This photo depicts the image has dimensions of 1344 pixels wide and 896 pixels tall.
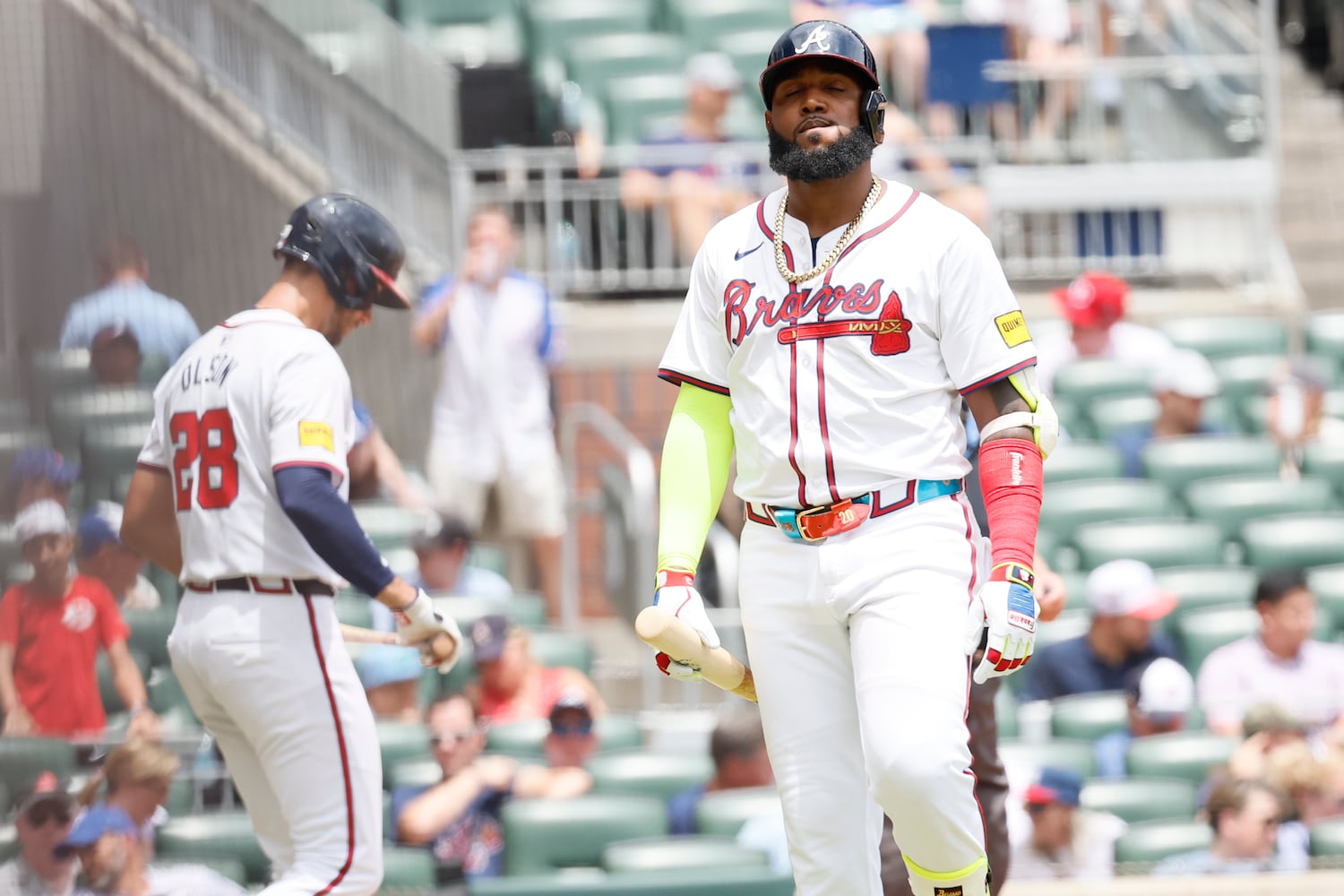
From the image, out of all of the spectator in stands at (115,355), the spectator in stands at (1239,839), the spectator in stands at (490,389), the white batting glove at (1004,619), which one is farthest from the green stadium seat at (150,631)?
the spectator in stands at (1239,839)

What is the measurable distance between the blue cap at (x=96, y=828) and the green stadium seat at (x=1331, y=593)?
414 centimetres

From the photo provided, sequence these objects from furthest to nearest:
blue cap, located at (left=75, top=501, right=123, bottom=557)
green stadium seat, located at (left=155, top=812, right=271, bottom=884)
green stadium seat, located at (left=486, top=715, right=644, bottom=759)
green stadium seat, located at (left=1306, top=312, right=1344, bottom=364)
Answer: green stadium seat, located at (left=1306, top=312, right=1344, bottom=364) < green stadium seat, located at (left=486, top=715, right=644, bottom=759) < green stadium seat, located at (left=155, top=812, right=271, bottom=884) < blue cap, located at (left=75, top=501, right=123, bottom=557)

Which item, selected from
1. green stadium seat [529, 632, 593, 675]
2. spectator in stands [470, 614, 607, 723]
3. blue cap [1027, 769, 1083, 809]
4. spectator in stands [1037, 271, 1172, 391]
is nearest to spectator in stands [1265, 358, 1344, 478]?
spectator in stands [1037, 271, 1172, 391]

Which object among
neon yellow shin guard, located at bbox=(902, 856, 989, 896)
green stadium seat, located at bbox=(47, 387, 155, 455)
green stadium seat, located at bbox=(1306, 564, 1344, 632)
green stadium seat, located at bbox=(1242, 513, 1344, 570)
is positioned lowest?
neon yellow shin guard, located at bbox=(902, 856, 989, 896)

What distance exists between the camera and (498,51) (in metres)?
9.90

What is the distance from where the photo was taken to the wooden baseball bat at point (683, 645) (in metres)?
3.20

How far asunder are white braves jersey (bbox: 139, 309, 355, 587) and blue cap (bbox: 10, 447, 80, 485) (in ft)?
2.20

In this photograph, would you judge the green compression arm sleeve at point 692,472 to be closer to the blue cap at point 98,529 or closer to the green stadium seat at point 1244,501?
the blue cap at point 98,529

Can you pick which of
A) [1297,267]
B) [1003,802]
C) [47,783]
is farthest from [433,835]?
[1297,267]

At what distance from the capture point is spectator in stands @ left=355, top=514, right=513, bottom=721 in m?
5.88

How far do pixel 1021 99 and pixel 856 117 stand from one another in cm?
682

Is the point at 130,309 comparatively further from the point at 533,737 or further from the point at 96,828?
the point at 533,737

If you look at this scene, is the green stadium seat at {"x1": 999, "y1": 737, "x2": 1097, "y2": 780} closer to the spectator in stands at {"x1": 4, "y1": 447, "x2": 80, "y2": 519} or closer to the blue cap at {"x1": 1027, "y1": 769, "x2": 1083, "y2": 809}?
the blue cap at {"x1": 1027, "y1": 769, "x2": 1083, "y2": 809}

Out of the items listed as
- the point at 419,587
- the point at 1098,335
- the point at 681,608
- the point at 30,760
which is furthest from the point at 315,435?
the point at 1098,335
